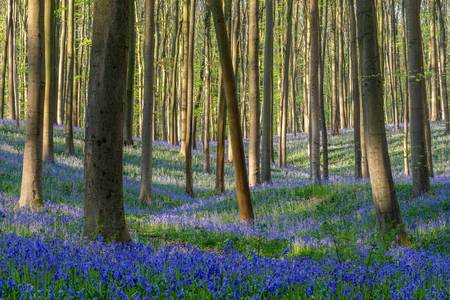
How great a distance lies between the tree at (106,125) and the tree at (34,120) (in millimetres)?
4798

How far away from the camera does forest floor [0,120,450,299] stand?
3836mm

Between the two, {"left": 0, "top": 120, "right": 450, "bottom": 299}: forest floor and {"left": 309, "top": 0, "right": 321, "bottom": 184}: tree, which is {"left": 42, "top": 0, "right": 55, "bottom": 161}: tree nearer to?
{"left": 0, "top": 120, "right": 450, "bottom": 299}: forest floor

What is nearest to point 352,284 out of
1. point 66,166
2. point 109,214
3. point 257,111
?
point 109,214

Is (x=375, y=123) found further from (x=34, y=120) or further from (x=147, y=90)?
(x=147, y=90)

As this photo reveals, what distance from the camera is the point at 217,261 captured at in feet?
16.3

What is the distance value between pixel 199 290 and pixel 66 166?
16.7 metres

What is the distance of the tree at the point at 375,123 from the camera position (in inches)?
324

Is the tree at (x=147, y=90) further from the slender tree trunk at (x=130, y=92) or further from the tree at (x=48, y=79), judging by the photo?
the slender tree trunk at (x=130, y=92)

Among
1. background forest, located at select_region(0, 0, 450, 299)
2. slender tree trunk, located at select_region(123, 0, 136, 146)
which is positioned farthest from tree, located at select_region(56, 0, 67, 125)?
background forest, located at select_region(0, 0, 450, 299)

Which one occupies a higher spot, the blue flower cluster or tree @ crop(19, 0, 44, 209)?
tree @ crop(19, 0, 44, 209)

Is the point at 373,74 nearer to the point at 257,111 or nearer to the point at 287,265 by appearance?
the point at 287,265

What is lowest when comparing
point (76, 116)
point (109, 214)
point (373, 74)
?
point (109, 214)

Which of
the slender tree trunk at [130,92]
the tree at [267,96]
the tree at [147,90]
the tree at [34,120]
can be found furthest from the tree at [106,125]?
the slender tree trunk at [130,92]

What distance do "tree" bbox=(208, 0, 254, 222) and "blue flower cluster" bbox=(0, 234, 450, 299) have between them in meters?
5.55
